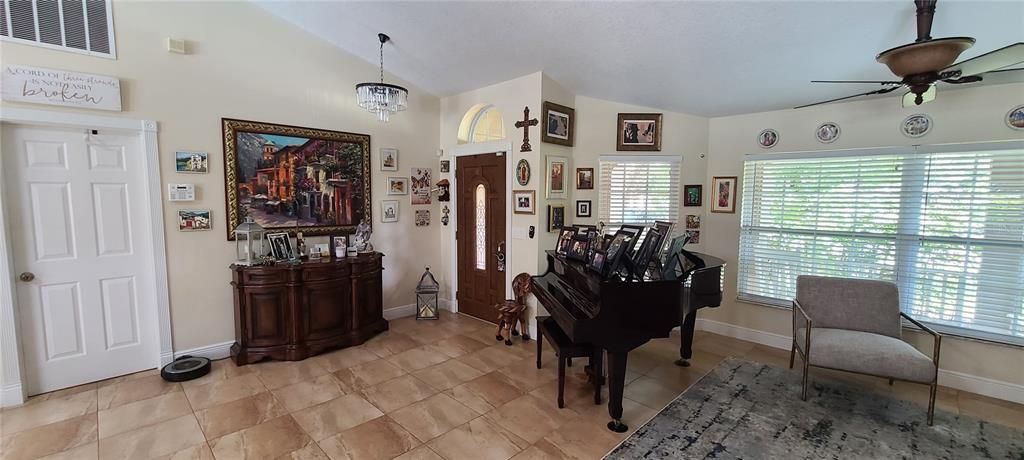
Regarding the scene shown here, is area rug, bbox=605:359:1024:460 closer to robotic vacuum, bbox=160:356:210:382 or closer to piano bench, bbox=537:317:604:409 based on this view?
piano bench, bbox=537:317:604:409

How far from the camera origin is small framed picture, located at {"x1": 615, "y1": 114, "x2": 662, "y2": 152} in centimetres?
441

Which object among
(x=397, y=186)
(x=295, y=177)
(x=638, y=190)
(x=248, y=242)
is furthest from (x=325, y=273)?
(x=638, y=190)

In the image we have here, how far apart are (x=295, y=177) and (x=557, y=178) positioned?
8.76ft

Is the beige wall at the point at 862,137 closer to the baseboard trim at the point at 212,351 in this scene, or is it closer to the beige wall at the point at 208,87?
the beige wall at the point at 208,87

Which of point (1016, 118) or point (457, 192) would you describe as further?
point (457, 192)

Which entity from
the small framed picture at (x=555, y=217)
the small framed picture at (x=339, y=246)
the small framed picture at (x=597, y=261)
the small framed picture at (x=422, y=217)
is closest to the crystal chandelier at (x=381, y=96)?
the small framed picture at (x=339, y=246)

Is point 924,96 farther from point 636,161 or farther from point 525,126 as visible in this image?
point 525,126

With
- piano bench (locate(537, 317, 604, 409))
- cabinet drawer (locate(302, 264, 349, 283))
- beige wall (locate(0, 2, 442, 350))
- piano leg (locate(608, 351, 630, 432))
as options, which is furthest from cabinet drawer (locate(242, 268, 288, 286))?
piano leg (locate(608, 351, 630, 432))

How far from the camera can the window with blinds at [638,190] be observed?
14.8ft

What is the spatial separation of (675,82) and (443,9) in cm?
211

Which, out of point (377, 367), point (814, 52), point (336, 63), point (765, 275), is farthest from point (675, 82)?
point (377, 367)

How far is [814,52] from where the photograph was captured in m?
2.80

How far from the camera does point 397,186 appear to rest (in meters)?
4.84

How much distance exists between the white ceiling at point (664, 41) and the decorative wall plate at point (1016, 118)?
27 cm
